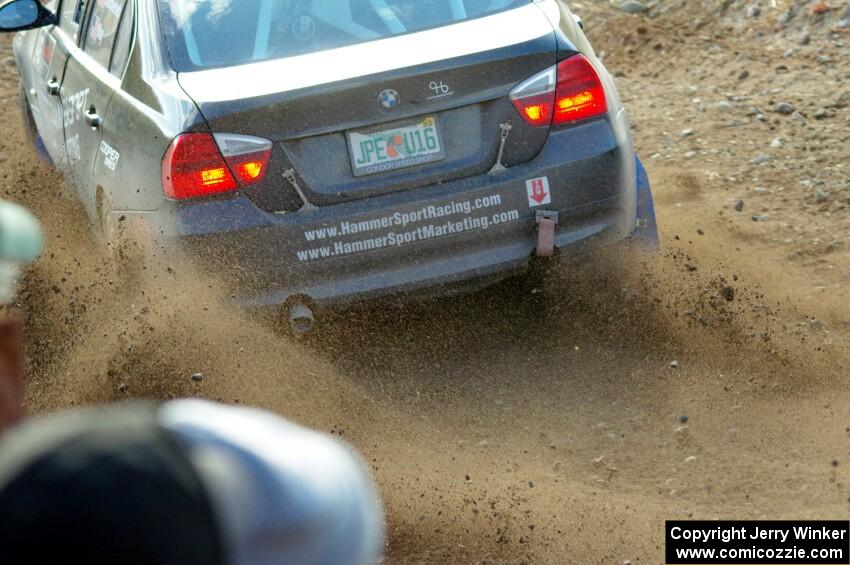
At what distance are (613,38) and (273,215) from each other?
242 inches

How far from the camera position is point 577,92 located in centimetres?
496

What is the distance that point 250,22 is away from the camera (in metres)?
5.13

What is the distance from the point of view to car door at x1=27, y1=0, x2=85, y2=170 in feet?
20.9

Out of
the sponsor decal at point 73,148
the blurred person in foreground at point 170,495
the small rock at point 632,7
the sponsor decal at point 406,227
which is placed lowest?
the small rock at point 632,7

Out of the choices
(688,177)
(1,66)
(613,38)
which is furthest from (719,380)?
(1,66)

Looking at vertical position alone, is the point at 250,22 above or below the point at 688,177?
above

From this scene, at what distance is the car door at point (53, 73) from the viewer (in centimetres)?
636

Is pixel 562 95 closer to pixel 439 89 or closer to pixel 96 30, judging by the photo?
pixel 439 89

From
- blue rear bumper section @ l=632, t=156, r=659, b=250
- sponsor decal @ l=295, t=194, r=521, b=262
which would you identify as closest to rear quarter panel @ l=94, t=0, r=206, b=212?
sponsor decal @ l=295, t=194, r=521, b=262

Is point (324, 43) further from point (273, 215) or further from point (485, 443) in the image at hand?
point (485, 443)

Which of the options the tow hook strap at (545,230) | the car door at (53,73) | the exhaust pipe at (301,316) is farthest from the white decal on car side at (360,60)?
the car door at (53,73)

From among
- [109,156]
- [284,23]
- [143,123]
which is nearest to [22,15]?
[109,156]

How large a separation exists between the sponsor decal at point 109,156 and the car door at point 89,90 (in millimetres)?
82

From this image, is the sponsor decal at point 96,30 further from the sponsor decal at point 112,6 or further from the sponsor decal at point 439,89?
the sponsor decal at point 439,89
